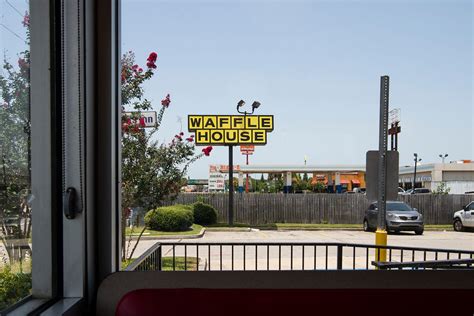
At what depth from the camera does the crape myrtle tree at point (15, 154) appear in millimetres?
1181

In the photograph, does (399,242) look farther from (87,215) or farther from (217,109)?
(87,215)

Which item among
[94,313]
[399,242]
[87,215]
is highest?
[87,215]

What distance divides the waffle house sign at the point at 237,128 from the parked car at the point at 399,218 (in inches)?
69.1

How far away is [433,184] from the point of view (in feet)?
12.5

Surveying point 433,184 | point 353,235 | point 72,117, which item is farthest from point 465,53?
point 72,117

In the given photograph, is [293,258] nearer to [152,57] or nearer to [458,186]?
[458,186]

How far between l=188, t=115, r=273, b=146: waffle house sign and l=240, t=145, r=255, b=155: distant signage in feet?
0.18

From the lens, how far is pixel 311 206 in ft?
16.7

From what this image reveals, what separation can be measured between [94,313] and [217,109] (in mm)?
1715

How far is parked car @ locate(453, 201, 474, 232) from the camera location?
3.61m

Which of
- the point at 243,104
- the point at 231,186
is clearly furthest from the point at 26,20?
the point at 231,186

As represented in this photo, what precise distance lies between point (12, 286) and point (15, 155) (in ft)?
1.37

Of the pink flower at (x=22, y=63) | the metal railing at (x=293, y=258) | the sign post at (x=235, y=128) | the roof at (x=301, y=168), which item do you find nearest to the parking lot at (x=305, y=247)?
the metal railing at (x=293, y=258)

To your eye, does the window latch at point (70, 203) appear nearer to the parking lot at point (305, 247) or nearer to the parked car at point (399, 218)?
the parking lot at point (305, 247)
